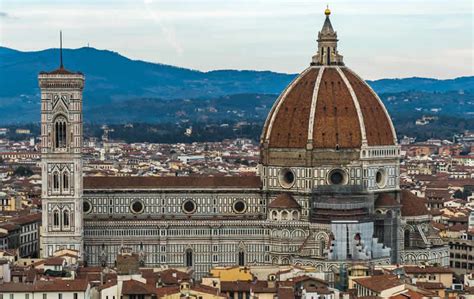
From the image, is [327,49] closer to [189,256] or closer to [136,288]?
[189,256]

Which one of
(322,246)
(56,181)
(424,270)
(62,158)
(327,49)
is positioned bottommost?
(424,270)

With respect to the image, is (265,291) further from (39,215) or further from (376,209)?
(39,215)

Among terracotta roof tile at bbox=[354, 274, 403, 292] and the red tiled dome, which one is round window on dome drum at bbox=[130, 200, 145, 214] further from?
terracotta roof tile at bbox=[354, 274, 403, 292]

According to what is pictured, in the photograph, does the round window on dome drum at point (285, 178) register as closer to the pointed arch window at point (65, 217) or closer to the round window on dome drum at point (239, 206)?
the round window on dome drum at point (239, 206)

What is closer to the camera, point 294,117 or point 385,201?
point 385,201

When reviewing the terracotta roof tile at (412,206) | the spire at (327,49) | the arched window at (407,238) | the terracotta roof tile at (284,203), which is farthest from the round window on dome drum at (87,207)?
the arched window at (407,238)

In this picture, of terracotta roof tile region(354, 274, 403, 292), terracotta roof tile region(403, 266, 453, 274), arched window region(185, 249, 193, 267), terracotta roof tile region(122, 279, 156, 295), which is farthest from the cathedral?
terracotta roof tile region(122, 279, 156, 295)

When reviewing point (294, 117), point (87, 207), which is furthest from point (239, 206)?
point (87, 207)
